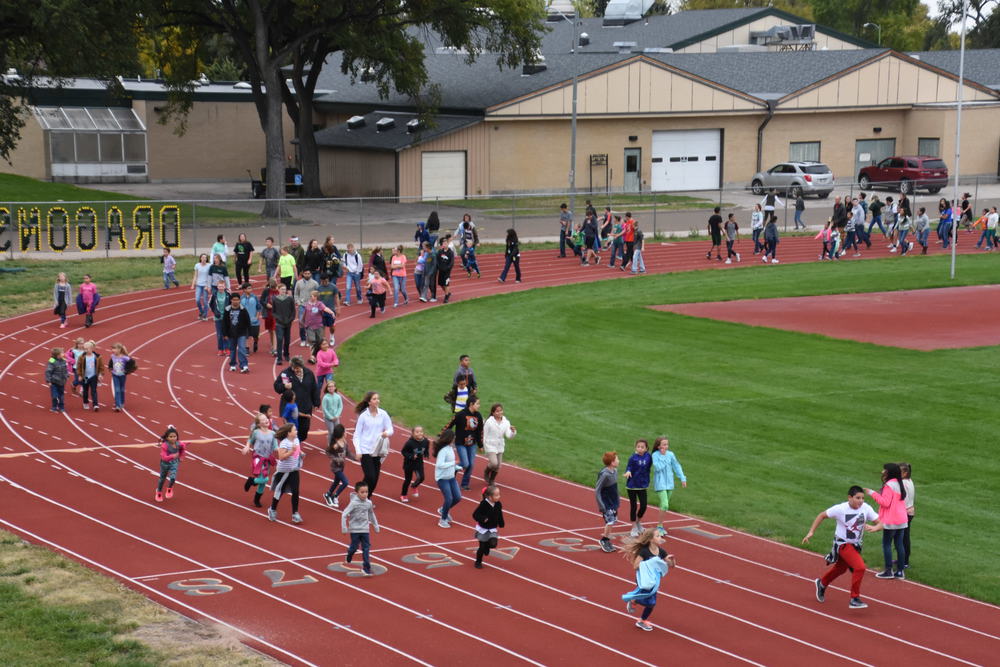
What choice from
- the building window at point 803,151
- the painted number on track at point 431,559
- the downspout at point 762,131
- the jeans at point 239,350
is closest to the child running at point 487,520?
the painted number on track at point 431,559

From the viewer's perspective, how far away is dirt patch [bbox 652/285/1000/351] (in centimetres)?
3131

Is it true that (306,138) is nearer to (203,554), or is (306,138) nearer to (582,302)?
(582,302)

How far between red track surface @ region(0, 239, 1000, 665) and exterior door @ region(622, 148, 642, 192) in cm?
4349

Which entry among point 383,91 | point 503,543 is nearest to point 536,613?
point 503,543

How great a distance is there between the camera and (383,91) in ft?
189

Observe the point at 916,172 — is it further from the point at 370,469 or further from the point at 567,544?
the point at 370,469

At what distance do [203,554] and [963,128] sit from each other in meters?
60.7

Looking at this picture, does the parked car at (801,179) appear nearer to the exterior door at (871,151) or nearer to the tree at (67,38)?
→ the exterior door at (871,151)

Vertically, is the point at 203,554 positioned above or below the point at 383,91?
below

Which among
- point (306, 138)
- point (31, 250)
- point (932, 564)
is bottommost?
point (932, 564)

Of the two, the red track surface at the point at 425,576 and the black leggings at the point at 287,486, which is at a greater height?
the black leggings at the point at 287,486

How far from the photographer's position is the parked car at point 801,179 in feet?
201

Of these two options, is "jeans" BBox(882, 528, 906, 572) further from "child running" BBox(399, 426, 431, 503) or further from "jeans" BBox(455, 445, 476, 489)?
"child running" BBox(399, 426, 431, 503)

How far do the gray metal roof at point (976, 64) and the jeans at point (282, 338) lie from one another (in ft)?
190
